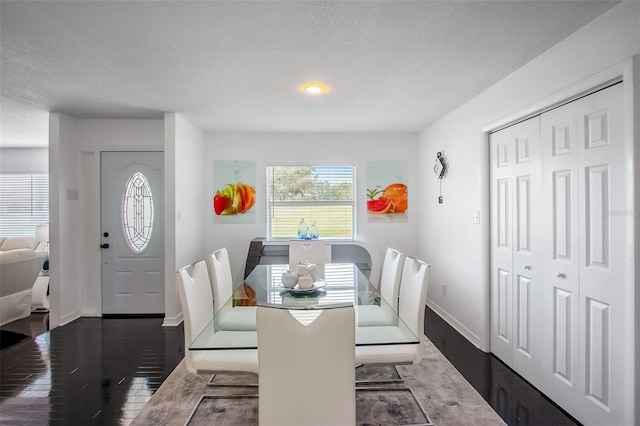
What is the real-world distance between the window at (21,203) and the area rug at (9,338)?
2944 mm

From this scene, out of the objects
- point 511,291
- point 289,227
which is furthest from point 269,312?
point 289,227

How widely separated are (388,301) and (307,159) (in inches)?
104

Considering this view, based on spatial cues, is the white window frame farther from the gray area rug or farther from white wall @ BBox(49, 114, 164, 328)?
the gray area rug

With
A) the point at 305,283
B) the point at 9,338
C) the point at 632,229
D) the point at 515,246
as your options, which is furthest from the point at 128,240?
the point at 632,229

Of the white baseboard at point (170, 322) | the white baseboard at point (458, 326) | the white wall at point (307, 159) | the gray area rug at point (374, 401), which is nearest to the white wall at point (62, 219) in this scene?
the white baseboard at point (170, 322)

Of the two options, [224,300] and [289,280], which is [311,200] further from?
[289,280]

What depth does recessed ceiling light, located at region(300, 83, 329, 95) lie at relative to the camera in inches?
112

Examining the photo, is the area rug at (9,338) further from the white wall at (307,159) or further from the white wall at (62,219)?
the white wall at (307,159)

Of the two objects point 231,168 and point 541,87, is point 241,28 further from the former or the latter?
point 231,168

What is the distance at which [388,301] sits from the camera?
2.73 meters

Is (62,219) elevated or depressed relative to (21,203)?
depressed

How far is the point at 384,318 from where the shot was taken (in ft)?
7.14

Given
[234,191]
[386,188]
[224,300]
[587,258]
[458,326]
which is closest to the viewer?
[587,258]

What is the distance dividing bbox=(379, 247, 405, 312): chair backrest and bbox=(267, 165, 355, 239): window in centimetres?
195
